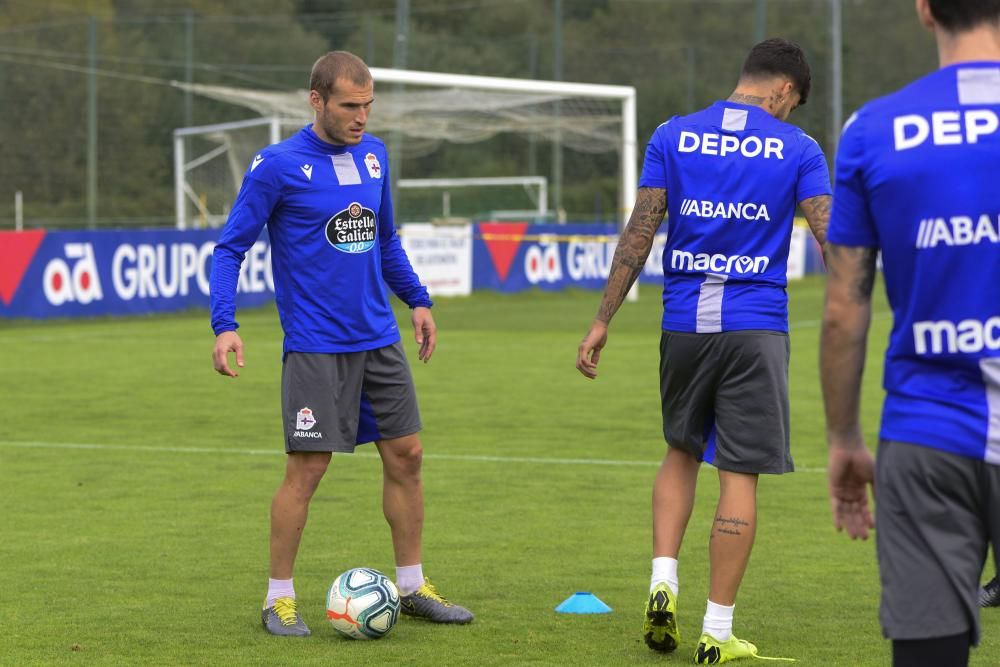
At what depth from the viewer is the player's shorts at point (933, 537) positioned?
3070mm

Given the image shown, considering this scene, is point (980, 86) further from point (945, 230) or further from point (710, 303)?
point (710, 303)

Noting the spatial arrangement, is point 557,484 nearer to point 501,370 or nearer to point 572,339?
point 501,370

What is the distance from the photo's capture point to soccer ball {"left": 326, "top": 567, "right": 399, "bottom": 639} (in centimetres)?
566

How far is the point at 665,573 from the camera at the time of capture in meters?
5.38

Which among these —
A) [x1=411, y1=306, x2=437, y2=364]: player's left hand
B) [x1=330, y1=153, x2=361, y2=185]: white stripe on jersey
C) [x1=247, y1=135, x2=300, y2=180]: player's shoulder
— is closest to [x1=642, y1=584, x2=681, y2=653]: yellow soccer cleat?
[x1=411, y1=306, x2=437, y2=364]: player's left hand

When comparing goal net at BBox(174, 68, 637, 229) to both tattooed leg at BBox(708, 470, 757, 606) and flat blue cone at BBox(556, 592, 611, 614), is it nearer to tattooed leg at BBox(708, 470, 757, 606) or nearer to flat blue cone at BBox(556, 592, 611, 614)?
flat blue cone at BBox(556, 592, 611, 614)

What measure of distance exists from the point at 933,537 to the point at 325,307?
3.16 m

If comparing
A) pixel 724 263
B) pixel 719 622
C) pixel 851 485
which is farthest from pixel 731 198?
pixel 851 485

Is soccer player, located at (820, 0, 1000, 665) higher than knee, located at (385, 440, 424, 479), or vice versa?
soccer player, located at (820, 0, 1000, 665)

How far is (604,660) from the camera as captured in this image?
5.36 meters

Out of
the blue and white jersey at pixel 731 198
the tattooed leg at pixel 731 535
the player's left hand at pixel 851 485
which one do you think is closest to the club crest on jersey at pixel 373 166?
the blue and white jersey at pixel 731 198

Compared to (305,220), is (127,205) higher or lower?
higher

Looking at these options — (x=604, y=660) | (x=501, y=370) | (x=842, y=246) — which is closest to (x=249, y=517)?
(x=604, y=660)

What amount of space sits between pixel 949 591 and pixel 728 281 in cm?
240
